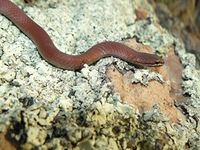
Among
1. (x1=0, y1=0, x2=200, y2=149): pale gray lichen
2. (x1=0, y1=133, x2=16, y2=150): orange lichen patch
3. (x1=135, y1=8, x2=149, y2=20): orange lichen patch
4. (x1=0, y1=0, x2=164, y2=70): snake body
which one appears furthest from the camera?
(x1=135, y1=8, x2=149, y2=20): orange lichen patch

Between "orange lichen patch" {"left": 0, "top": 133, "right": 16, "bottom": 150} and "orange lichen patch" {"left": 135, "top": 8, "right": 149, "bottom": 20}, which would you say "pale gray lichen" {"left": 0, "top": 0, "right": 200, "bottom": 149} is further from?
"orange lichen patch" {"left": 135, "top": 8, "right": 149, "bottom": 20}

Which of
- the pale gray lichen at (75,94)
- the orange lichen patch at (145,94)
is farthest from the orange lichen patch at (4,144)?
the orange lichen patch at (145,94)

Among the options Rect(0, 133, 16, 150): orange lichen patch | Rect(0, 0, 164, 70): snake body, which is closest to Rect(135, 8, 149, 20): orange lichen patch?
Rect(0, 0, 164, 70): snake body

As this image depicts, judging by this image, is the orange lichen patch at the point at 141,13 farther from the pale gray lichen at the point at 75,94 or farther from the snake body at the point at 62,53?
the snake body at the point at 62,53

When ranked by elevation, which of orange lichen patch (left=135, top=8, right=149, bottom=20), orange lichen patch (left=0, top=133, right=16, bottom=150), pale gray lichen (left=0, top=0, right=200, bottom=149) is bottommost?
orange lichen patch (left=0, top=133, right=16, bottom=150)

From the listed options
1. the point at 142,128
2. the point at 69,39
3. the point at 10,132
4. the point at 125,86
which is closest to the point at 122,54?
the point at 125,86

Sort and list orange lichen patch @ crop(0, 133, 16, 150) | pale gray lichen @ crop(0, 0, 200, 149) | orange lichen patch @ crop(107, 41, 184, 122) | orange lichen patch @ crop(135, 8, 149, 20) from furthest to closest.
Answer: orange lichen patch @ crop(135, 8, 149, 20), orange lichen patch @ crop(107, 41, 184, 122), pale gray lichen @ crop(0, 0, 200, 149), orange lichen patch @ crop(0, 133, 16, 150)

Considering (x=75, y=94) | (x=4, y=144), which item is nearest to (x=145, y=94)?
(x=75, y=94)

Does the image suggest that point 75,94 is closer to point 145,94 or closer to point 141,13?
point 145,94
